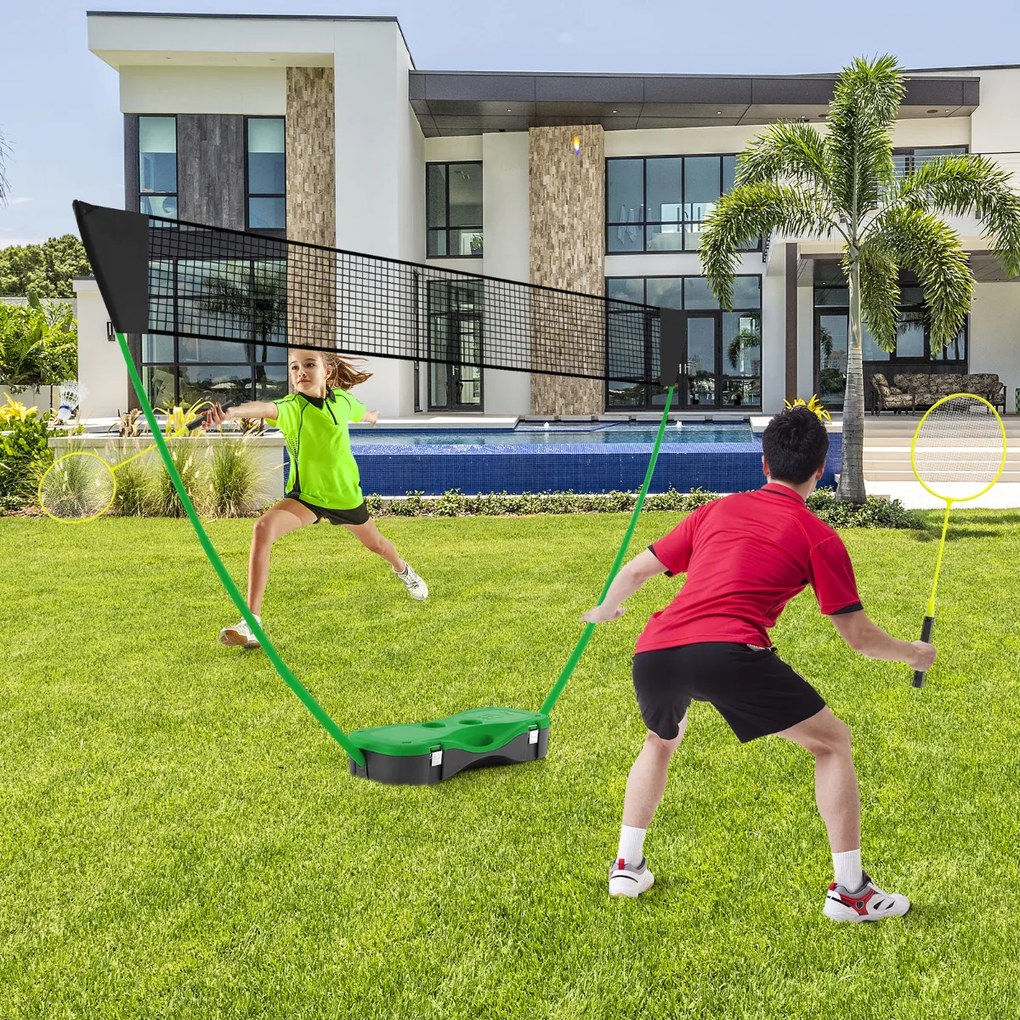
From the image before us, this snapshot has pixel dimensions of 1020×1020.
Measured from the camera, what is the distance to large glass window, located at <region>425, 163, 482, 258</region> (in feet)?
103

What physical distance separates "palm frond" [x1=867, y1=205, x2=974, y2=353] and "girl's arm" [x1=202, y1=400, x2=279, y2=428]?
39.3 feet

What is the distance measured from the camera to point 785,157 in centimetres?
1556

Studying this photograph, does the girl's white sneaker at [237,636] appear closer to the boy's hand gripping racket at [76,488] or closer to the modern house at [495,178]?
the boy's hand gripping racket at [76,488]

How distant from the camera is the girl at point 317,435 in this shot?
16.2 feet

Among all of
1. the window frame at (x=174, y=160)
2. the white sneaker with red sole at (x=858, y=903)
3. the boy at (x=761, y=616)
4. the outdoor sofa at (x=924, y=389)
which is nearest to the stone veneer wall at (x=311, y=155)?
the window frame at (x=174, y=160)

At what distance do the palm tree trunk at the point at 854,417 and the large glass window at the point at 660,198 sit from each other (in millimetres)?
14688

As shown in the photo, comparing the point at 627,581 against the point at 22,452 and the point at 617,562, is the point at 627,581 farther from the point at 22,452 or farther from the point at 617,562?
the point at 22,452

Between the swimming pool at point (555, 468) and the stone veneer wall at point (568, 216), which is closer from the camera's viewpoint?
the swimming pool at point (555, 468)

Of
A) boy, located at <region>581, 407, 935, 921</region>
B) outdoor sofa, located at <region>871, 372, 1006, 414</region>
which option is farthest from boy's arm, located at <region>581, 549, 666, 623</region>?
outdoor sofa, located at <region>871, 372, 1006, 414</region>

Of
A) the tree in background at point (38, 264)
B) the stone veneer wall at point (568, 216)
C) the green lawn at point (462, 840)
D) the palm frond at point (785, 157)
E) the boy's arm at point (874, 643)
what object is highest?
the tree in background at point (38, 264)

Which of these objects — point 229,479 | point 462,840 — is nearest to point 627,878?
point 462,840

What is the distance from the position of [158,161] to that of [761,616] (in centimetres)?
2890

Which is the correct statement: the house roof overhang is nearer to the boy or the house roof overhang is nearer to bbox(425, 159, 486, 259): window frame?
bbox(425, 159, 486, 259): window frame

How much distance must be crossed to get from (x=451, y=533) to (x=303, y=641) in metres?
5.78
